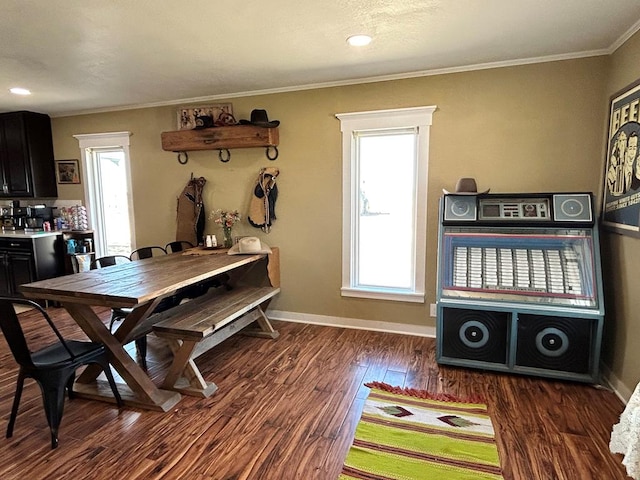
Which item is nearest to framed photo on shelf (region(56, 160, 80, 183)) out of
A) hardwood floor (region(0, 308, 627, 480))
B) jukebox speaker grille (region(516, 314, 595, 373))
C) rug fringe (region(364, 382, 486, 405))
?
hardwood floor (region(0, 308, 627, 480))

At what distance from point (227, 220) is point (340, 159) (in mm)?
1260

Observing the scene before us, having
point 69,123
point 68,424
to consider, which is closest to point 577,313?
point 68,424

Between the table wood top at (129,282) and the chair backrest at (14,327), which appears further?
the table wood top at (129,282)

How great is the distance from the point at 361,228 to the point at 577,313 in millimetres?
1864

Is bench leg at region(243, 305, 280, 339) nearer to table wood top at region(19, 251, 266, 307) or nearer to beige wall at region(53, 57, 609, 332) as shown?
beige wall at region(53, 57, 609, 332)

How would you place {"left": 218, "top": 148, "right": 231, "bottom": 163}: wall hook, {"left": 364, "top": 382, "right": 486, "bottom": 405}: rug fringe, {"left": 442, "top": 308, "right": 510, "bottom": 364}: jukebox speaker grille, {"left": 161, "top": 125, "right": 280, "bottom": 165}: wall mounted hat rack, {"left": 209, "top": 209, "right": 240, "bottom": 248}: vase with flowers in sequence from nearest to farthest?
{"left": 364, "top": 382, "right": 486, "bottom": 405}: rug fringe → {"left": 442, "top": 308, "right": 510, "bottom": 364}: jukebox speaker grille → {"left": 161, "top": 125, "right": 280, "bottom": 165}: wall mounted hat rack → {"left": 209, "top": 209, "right": 240, "bottom": 248}: vase with flowers → {"left": 218, "top": 148, "right": 231, "bottom": 163}: wall hook

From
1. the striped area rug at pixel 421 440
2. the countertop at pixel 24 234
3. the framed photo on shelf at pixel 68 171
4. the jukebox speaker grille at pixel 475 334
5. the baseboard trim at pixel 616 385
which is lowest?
the striped area rug at pixel 421 440

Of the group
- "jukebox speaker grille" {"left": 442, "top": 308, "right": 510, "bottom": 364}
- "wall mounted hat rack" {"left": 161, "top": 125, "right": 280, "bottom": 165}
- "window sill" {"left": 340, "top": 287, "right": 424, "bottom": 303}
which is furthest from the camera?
"wall mounted hat rack" {"left": 161, "top": 125, "right": 280, "bottom": 165}

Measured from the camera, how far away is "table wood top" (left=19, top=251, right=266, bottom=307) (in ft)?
6.88

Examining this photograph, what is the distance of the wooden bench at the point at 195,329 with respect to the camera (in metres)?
2.45

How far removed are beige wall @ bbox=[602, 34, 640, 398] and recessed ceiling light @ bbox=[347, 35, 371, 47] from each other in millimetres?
1665

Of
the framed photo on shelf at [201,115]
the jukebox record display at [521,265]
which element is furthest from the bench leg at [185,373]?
the framed photo on shelf at [201,115]

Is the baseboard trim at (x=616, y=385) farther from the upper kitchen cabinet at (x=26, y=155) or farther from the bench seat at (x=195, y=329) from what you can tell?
the upper kitchen cabinet at (x=26, y=155)

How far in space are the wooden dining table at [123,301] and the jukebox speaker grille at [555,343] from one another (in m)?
2.26
